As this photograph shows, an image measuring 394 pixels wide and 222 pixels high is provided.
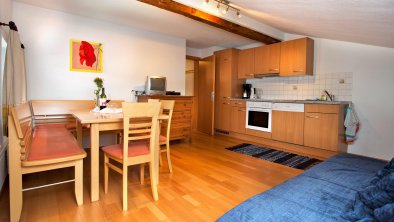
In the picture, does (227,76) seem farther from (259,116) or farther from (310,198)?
(310,198)

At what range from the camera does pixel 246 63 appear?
15.6 feet

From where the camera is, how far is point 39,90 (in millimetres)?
3131

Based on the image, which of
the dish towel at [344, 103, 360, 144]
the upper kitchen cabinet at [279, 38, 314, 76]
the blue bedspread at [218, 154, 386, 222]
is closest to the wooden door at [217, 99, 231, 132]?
the upper kitchen cabinet at [279, 38, 314, 76]

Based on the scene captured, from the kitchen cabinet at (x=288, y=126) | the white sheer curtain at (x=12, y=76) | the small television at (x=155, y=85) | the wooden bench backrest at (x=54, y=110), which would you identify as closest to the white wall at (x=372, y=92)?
the kitchen cabinet at (x=288, y=126)

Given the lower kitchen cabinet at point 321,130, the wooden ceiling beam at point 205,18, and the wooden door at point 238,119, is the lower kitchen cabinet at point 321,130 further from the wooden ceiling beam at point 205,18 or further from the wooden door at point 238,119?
the wooden ceiling beam at point 205,18

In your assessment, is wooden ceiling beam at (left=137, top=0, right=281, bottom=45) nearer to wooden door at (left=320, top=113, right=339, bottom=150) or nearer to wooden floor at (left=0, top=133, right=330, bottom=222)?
wooden door at (left=320, top=113, right=339, bottom=150)

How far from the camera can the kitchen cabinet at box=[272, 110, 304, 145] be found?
3.66 m

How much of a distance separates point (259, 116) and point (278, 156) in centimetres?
109

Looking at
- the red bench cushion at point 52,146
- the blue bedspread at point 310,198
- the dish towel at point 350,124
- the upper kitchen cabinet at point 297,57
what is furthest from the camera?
the upper kitchen cabinet at point 297,57

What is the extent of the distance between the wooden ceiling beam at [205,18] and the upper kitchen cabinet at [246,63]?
2.00 ft

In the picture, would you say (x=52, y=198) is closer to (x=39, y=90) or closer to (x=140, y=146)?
(x=140, y=146)

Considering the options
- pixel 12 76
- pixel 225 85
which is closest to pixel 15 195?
pixel 12 76

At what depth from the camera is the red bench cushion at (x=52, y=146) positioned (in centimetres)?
168

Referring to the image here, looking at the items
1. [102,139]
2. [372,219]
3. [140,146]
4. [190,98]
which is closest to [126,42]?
[190,98]
